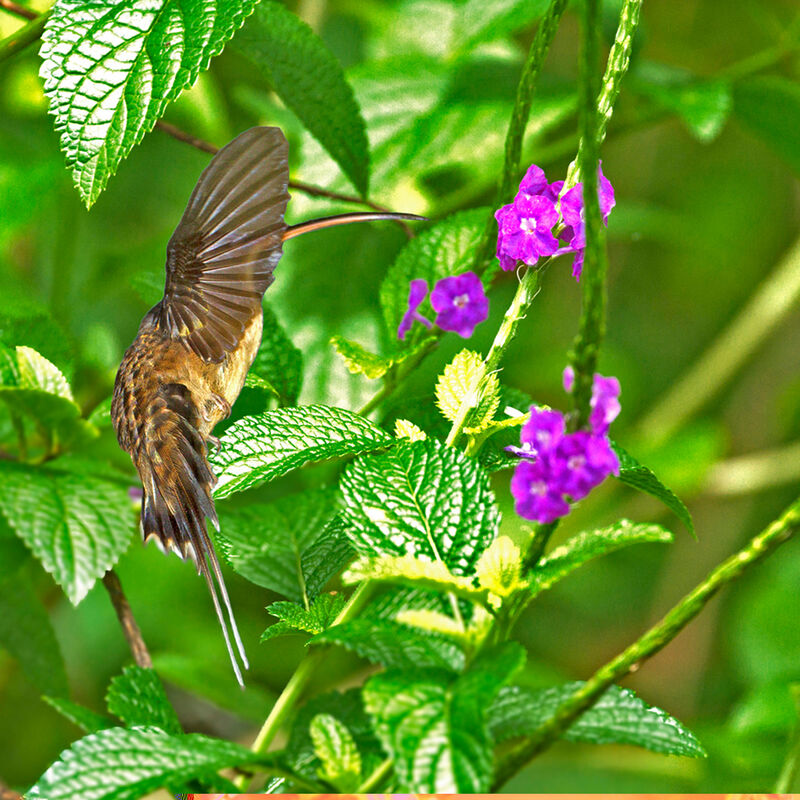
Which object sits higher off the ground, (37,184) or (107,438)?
(37,184)

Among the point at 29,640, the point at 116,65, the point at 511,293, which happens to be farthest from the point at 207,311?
the point at 511,293

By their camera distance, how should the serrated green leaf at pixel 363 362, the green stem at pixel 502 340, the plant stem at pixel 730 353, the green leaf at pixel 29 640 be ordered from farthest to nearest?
the plant stem at pixel 730 353, the green leaf at pixel 29 640, the serrated green leaf at pixel 363 362, the green stem at pixel 502 340

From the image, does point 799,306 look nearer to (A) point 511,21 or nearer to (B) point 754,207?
(B) point 754,207

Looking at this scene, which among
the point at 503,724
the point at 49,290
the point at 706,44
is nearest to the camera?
the point at 503,724

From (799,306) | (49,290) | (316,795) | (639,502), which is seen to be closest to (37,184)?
(49,290)

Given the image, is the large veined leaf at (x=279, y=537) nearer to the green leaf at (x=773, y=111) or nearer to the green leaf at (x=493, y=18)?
the green leaf at (x=493, y=18)

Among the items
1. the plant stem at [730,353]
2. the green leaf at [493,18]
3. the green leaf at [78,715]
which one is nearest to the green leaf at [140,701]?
the green leaf at [78,715]
